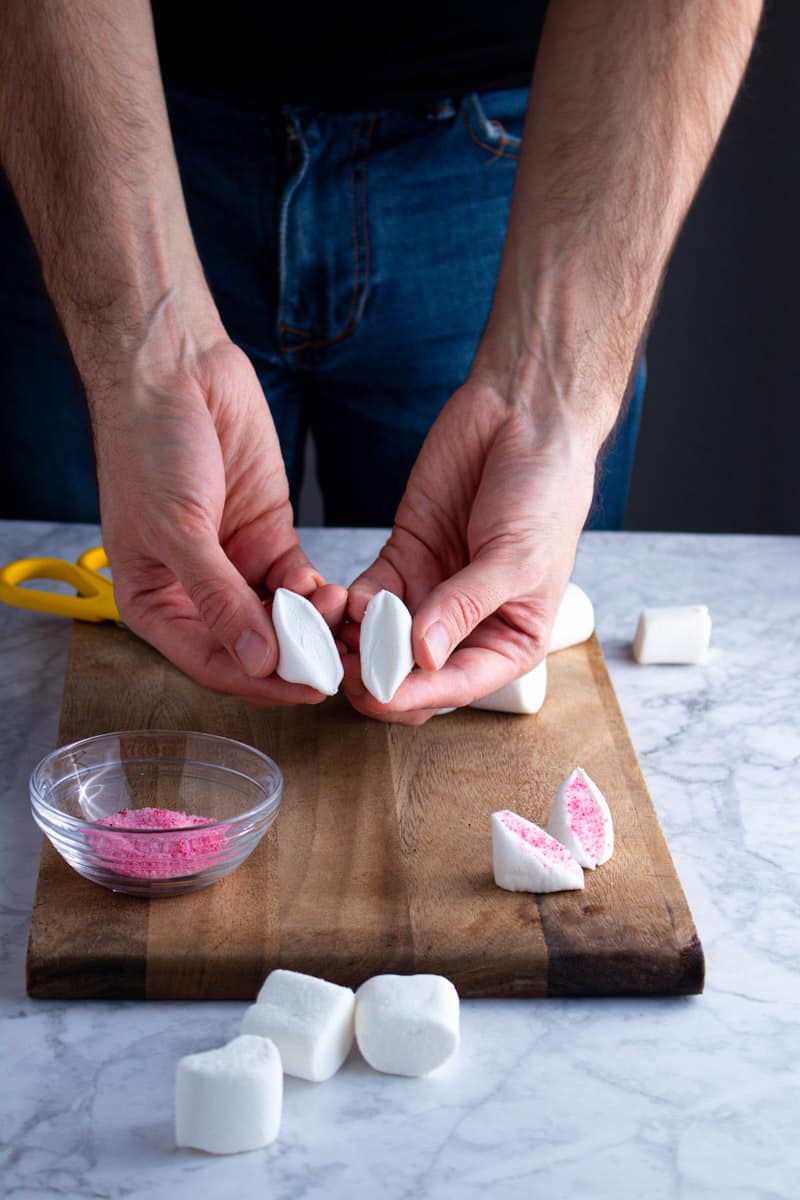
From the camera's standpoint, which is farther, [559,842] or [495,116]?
[495,116]

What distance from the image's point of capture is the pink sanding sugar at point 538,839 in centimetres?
104

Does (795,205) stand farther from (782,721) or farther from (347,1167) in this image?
(347,1167)

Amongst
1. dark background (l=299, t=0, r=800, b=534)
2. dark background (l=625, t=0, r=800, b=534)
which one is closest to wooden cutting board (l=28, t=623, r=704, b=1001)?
dark background (l=625, t=0, r=800, b=534)

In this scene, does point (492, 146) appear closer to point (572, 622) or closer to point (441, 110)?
point (441, 110)

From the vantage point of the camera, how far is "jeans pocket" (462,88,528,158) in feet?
6.08

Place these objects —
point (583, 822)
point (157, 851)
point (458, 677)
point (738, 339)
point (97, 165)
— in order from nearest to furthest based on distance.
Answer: point (157, 851), point (583, 822), point (458, 677), point (97, 165), point (738, 339)

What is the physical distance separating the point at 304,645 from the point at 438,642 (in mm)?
120

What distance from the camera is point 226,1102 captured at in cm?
80

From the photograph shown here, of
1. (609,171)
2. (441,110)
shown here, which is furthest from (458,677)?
(441,110)

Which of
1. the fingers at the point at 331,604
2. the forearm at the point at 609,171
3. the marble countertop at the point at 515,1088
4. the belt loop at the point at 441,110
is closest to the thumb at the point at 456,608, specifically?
the fingers at the point at 331,604

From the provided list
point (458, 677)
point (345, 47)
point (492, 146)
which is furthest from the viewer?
point (492, 146)

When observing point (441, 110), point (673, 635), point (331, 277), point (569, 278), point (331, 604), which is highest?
point (441, 110)

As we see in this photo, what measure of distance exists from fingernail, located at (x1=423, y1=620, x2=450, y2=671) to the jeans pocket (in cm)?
99

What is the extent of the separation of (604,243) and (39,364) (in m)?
0.90
